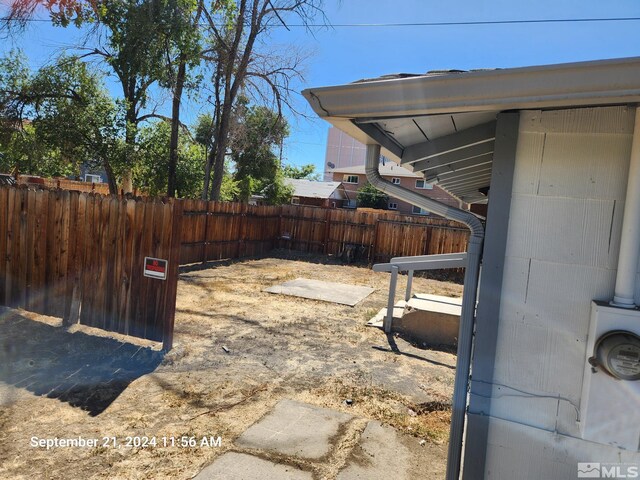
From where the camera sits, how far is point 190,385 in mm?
3988

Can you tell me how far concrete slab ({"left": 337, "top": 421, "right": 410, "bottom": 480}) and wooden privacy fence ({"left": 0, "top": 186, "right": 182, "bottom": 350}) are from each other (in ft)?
8.63

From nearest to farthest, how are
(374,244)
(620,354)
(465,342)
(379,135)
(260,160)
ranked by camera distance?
(620,354) → (465,342) → (379,135) → (374,244) → (260,160)

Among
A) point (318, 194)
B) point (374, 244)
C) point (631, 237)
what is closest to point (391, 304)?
point (631, 237)

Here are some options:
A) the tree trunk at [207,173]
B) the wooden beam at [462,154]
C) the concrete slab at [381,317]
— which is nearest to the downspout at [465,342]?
the wooden beam at [462,154]

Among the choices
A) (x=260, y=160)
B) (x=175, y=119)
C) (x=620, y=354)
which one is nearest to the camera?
(x=620, y=354)

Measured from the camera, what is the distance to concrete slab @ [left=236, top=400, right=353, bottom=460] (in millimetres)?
2992

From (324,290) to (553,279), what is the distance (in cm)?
756

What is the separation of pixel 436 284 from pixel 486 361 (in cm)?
1015

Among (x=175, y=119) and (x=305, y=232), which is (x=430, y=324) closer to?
(x=305, y=232)

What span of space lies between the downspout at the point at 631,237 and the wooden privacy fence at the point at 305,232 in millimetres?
10012

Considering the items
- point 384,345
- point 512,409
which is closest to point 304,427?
point 512,409

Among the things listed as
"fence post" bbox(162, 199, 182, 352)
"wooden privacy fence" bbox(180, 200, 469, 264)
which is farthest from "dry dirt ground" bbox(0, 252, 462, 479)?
"wooden privacy fence" bbox(180, 200, 469, 264)

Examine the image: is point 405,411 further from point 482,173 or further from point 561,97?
point 561,97

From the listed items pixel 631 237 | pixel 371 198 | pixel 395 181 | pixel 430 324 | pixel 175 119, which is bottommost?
pixel 430 324
